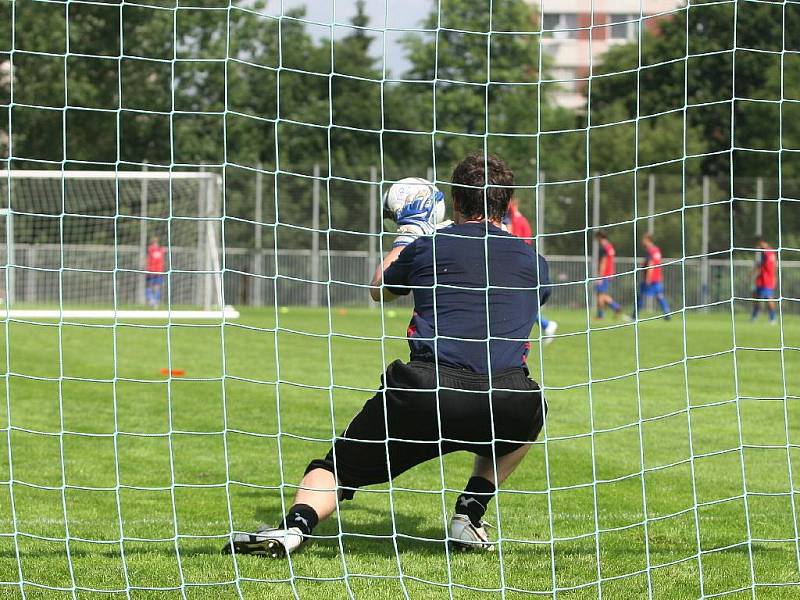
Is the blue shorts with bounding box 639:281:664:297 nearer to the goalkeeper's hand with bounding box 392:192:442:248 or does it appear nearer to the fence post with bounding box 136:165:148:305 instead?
the fence post with bounding box 136:165:148:305

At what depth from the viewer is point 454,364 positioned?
4773 mm

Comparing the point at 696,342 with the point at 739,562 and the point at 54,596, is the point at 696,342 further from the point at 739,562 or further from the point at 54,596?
the point at 54,596

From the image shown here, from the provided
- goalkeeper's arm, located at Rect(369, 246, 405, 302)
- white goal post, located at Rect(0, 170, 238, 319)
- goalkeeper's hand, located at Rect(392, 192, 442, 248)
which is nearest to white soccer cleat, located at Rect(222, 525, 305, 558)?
goalkeeper's arm, located at Rect(369, 246, 405, 302)

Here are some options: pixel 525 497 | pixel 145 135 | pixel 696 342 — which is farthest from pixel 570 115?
pixel 525 497

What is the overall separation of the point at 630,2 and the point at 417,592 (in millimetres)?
66841

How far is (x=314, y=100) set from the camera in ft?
154

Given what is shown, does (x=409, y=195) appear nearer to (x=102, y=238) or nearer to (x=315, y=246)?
(x=102, y=238)

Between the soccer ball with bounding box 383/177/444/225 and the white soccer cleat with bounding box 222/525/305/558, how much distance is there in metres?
1.39

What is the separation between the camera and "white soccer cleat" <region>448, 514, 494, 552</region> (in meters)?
5.22

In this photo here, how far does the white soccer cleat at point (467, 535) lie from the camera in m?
5.22

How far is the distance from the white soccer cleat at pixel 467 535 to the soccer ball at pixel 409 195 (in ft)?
4.19

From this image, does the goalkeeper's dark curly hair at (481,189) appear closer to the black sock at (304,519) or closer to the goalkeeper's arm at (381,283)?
the goalkeeper's arm at (381,283)

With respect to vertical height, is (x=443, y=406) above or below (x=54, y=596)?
above

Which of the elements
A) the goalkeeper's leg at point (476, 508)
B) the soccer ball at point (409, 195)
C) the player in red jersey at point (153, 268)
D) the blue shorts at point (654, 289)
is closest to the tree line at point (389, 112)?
the player in red jersey at point (153, 268)
